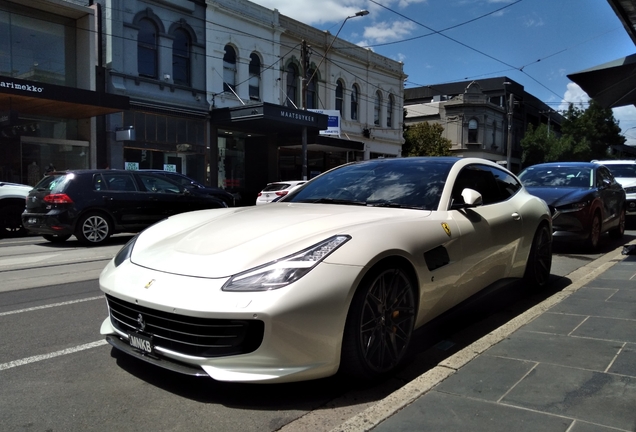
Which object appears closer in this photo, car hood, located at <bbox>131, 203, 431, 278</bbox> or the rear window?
car hood, located at <bbox>131, 203, 431, 278</bbox>

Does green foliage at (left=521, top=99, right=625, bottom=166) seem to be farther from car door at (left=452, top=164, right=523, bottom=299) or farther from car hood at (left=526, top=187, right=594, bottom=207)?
car door at (left=452, top=164, right=523, bottom=299)

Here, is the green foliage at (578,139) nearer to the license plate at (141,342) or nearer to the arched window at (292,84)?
the arched window at (292,84)

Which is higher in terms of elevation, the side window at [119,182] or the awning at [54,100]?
the awning at [54,100]

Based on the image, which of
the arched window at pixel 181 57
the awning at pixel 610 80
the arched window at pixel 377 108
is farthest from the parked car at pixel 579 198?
the arched window at pixel 377 108

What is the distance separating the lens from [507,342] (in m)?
3.71

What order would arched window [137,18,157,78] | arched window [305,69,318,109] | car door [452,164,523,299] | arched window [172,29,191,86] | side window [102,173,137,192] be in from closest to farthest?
car door [452,164,523,299] < side window [102,173,137,192] < arched window [137,18,157,78] < arched window [172,29,191,86] < arched window [305,69,318,109]

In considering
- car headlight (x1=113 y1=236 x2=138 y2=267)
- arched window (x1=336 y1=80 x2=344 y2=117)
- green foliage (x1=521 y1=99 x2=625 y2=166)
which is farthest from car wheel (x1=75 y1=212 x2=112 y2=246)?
green foliage (x1=521 y1=99 x2=625 y2=166)

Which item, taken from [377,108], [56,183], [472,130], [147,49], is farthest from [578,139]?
[56,183]

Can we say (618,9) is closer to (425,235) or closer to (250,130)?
(425,235)

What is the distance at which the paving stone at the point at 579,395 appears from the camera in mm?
2574

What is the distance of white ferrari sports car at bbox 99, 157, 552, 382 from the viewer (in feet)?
9.06

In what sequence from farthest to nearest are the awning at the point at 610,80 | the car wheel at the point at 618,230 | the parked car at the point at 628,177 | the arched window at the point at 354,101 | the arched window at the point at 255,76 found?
the arched window at the point at 354,101, the arched window at the point at 255,76, the parked car at the point at 628,177, the car wheel at the point at 618,230, the awning at the point at 610,80

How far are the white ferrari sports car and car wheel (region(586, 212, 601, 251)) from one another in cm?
492

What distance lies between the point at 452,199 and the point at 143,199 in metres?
8.25
